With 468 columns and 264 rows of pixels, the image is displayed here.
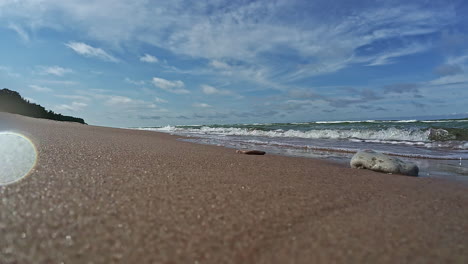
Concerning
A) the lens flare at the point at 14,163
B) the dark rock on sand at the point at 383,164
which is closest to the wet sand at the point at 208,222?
the lens flare at the point at 14,163

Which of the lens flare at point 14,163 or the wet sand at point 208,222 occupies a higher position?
the lens flare at point 14,163

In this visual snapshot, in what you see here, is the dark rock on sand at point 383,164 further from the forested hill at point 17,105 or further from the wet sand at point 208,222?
the forested hill at point 17,105

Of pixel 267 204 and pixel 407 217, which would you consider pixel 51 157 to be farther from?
pixel 407 217

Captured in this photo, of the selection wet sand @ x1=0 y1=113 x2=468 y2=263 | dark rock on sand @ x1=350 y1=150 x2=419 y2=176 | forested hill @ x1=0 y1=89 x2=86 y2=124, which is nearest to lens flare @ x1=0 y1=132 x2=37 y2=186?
→ wet sand @ x1=0 y1=113 x2=468 y2=263

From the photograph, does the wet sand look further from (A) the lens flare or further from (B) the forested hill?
(B) the forested hill

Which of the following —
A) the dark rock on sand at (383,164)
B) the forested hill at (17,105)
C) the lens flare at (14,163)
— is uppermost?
the forested hill at (17,105)

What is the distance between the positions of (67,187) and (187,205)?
779 mm

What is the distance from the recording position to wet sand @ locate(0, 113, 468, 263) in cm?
103

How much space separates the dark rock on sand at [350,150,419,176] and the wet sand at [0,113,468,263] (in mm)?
1625

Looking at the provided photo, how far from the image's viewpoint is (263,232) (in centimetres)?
124

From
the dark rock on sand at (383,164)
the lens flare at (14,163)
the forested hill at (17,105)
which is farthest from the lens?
the forested hill at (17,105)

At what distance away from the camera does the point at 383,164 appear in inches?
151

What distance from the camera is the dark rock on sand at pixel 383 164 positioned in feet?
12.0

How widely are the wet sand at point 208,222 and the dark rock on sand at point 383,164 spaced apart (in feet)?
5.33
